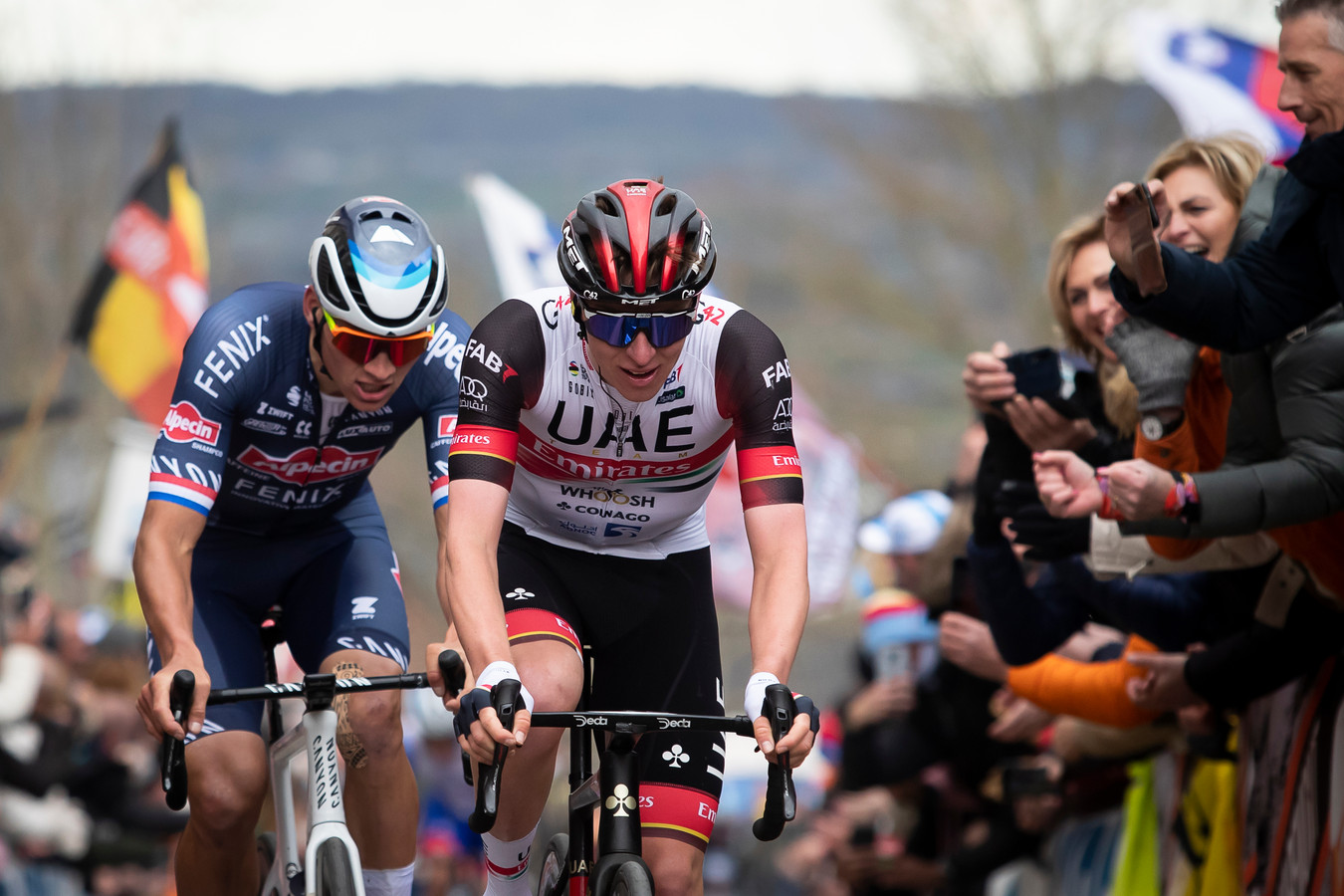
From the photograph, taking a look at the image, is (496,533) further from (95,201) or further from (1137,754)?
(95,201)

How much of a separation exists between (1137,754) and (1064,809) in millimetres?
822

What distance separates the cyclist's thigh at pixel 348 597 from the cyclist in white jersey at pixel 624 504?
73 cm

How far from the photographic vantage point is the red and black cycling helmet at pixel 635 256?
4793 mm

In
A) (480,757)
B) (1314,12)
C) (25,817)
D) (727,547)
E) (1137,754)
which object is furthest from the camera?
(727,547)

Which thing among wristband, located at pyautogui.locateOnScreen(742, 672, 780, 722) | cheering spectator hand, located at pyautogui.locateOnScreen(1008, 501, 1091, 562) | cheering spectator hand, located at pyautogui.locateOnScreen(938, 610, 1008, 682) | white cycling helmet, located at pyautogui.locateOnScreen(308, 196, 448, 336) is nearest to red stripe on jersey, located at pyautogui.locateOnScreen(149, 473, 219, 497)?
white cycling helmet, located at pyautogui.locateOnScreen(308, 196, 448, 336)

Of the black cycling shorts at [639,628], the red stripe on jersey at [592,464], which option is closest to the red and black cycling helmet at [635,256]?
the red stripe on jersey at [592,464]

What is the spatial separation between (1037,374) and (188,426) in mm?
3043

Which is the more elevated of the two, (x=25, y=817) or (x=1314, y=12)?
(x=1314, y=12)

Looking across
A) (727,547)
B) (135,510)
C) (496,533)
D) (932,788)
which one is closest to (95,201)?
(135,510)

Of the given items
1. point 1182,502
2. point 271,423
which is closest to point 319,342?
point 271,423

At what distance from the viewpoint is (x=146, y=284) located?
14875 millimetres

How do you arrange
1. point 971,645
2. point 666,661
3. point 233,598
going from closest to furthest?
1. point 666,661
2. point 233,598
3. point 971,645

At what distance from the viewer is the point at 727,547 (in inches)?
597

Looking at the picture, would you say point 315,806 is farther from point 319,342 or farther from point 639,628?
point 319,342
